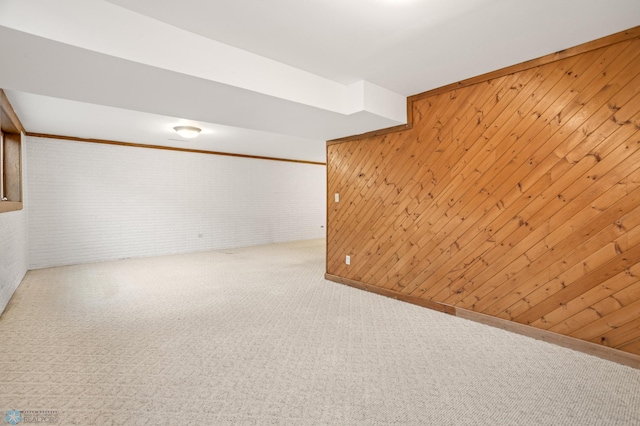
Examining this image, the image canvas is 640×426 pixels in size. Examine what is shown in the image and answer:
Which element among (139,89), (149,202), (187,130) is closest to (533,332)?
(139,89)

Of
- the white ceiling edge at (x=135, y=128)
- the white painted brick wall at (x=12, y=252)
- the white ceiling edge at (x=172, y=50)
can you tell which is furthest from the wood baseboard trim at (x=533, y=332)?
the white painted brick wall at (x=12, y=252)

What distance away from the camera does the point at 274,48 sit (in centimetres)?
242

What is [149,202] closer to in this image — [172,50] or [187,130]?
[187,130]

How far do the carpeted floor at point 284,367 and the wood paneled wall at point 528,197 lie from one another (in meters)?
0.33

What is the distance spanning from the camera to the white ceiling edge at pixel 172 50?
1.72 meters

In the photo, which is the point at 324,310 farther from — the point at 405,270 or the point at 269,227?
the point at 269,227

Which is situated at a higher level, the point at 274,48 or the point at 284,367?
the point at 274,48

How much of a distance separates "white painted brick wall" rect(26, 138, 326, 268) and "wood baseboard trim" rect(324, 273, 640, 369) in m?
4.96

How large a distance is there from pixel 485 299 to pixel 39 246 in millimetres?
6788

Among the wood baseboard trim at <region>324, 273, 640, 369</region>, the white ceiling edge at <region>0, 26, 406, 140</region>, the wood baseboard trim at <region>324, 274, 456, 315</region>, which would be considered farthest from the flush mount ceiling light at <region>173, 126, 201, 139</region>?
the wood baseboard trim at <region>324, 273, 640, 369</region>

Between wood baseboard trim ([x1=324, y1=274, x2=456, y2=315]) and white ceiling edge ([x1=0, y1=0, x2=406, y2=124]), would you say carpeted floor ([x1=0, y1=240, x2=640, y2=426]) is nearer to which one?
wood baseboard trim ([x1=324, y1=274, x2=456, y2=315])

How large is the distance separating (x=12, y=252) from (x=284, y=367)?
13.3 ft

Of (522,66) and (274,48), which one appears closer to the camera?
(274,48)

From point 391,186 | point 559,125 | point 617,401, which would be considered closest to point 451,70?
point 559,125
